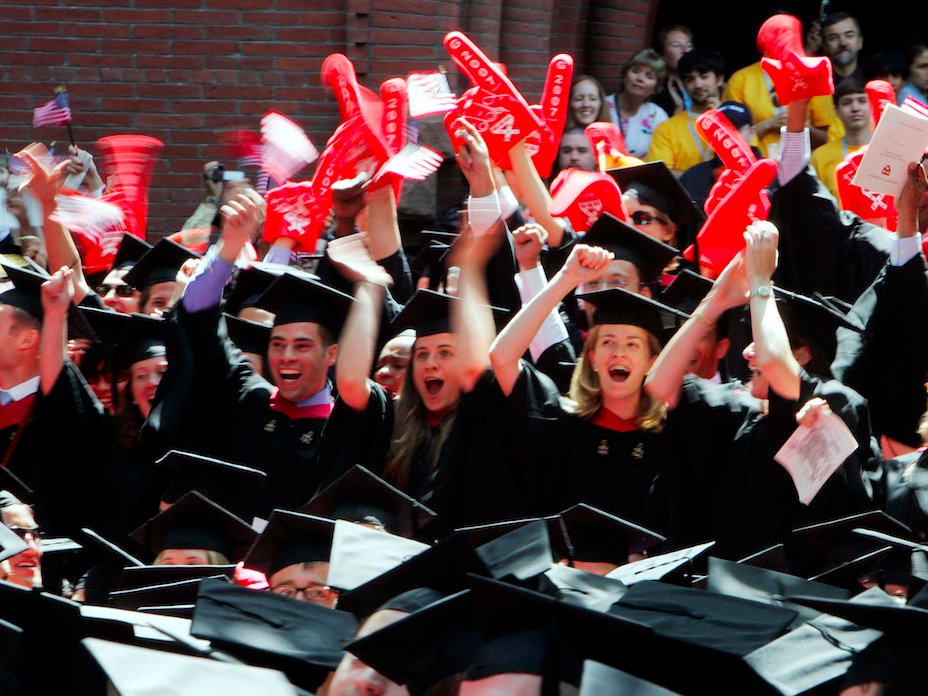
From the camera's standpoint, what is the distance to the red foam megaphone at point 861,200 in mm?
6437

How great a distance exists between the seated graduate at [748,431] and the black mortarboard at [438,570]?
1271 millimetres

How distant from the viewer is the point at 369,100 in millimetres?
6781

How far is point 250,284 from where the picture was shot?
20.9ft

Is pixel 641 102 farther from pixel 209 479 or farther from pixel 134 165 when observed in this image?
pixel 209 479

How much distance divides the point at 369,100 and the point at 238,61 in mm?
2211

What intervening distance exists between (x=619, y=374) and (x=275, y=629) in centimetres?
169

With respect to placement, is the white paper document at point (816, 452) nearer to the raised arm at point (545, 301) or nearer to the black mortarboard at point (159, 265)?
the raised arm at point (545, 301)

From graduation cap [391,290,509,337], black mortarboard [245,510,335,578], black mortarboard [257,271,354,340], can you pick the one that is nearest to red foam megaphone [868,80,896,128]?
graduation cap [391,290,509,337]

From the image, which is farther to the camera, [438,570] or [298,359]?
[298,359]

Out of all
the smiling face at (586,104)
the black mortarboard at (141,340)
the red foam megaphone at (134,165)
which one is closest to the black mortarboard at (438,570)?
the black mortarboard at (141,340)

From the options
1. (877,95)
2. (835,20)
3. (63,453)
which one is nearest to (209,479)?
(63,453)

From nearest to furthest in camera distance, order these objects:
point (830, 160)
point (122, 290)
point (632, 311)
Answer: point (632, 311) → point (122, 290) → point (830, 160)

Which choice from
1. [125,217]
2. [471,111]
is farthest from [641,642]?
[125,217]

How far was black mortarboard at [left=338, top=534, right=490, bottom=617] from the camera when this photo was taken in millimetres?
3795
